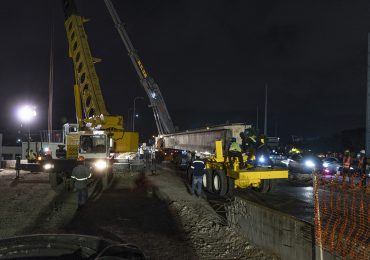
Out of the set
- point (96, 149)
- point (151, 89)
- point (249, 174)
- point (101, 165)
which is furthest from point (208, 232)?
point (151, 89)

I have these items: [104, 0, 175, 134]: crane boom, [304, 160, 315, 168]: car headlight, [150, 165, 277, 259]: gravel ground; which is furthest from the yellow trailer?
[104, 0, 175, 134]: crane boom

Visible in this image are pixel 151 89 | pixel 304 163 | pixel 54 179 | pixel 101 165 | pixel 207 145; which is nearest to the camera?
pixel 54 179

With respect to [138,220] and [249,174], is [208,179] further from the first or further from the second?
[138,220]

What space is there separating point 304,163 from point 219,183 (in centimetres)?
1265

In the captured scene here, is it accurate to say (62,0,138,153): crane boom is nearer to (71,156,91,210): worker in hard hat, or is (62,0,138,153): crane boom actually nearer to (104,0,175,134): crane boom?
(71,156,91,210): worker in hard hat

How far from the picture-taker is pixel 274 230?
7488mm

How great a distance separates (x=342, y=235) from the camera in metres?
6.20

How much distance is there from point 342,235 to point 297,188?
1103 centimetres

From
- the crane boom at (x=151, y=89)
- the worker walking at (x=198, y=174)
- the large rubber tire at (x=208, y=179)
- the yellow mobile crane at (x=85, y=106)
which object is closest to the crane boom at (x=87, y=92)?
the yellow mobile crane at (x=85, y=106)

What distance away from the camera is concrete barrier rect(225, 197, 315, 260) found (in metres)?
6.53

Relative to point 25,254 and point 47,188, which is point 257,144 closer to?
point 47,188

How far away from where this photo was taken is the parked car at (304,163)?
79.7 feet

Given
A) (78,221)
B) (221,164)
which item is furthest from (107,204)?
(221,164)

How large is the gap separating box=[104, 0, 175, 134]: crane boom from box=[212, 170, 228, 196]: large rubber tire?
92.7 ft
